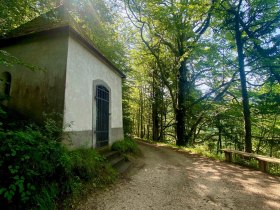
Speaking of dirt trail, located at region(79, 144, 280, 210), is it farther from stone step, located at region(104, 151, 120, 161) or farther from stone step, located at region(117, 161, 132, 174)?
stone step, located at region(104, 151, 120, 161)

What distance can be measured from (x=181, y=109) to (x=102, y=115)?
288 inches

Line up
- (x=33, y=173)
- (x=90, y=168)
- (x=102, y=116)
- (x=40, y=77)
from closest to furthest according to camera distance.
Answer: (x=33, y=173)
(x=90, y=168)
(x=40, y=77)
(x=102, y=116)

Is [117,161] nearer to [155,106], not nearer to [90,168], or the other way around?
[90,168]

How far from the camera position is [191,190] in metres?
4.80

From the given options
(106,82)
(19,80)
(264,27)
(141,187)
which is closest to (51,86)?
(19,80)

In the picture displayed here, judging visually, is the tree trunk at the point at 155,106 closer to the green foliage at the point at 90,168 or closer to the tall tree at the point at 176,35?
the tall tree at the point at 176,35

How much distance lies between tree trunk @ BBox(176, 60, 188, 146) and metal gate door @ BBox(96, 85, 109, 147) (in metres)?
6.83

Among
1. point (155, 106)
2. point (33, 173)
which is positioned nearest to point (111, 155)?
point (33, 173)

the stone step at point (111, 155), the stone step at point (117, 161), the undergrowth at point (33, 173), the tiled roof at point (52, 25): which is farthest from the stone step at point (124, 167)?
the tiled roof at point (52, 25)

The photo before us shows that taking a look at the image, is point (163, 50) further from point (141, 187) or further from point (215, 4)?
point (141, 187)

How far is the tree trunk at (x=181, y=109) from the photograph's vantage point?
44.1 feet

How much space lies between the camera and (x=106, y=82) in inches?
325

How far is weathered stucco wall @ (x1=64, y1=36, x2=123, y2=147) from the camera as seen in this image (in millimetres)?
5695

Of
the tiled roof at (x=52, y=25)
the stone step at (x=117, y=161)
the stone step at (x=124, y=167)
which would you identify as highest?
the tiled roof at (x=52, y=25)
